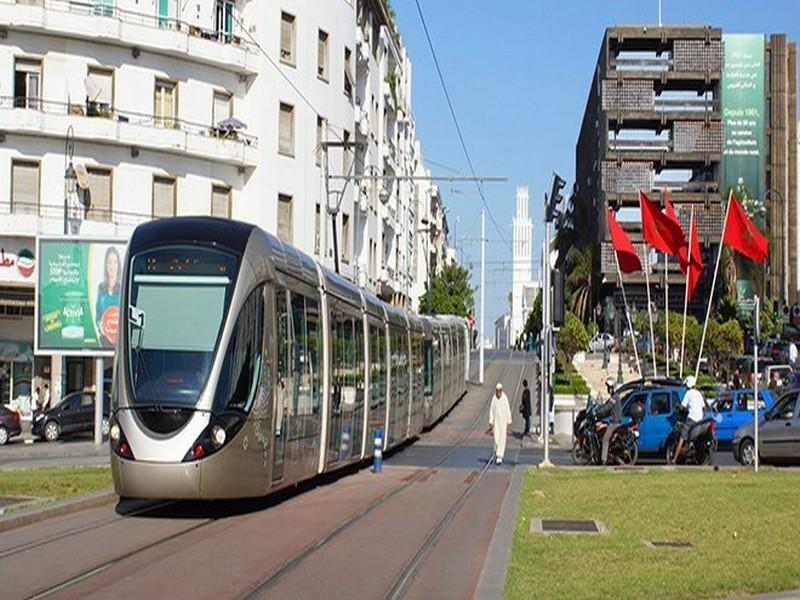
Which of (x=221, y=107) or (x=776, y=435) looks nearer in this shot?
(x=776, y=435)

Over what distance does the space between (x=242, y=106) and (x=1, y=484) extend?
31458mm

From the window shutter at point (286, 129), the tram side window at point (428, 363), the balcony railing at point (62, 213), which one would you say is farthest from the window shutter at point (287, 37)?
the tram side window at point (428, 363)

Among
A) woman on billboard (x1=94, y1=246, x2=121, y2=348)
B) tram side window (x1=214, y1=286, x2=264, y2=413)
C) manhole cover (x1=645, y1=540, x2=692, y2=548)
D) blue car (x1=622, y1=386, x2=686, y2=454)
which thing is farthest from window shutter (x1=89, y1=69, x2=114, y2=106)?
manhole cover (x1=645, y1=540, x2=692, y2=548)

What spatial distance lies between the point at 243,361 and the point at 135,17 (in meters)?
32.6

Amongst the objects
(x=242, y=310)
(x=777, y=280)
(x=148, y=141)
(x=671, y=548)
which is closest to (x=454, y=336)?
(x=148, y=141)

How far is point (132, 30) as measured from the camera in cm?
4494

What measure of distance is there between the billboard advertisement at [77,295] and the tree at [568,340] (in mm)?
32581

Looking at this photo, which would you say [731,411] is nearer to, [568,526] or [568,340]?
[568,526]

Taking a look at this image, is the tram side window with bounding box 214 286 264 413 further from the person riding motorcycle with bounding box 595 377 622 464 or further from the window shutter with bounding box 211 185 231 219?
the window shutter with bounding box 211 185 231 219

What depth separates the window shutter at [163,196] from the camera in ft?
152

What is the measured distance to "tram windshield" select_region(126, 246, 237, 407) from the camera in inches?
597

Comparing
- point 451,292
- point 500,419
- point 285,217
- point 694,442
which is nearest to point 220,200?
point 285,217

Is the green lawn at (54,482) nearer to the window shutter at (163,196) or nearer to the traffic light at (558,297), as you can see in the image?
the traffic light at (558,297)

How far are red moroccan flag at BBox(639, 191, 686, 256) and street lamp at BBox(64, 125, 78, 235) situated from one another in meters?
19.2
